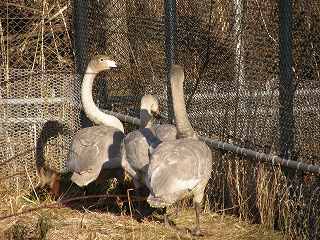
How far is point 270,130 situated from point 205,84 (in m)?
1.10

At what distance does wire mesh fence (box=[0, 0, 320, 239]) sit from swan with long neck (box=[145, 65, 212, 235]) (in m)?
0.59

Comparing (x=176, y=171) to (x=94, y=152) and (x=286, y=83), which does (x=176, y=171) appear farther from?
(x=94, y=152)

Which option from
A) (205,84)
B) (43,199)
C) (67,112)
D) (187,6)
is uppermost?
(187,6)

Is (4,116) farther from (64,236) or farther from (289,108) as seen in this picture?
(289,108)

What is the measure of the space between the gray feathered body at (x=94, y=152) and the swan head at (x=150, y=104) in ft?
1.49

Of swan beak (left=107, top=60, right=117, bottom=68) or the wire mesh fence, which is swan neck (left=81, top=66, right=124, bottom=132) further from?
the wire mesh fence

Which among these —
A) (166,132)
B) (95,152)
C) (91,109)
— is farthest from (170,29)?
(91,109)

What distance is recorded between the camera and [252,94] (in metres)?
6.84

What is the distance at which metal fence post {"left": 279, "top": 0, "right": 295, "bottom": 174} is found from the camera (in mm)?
6184

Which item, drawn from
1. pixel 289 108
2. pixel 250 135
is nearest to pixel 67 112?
pixel 250 135

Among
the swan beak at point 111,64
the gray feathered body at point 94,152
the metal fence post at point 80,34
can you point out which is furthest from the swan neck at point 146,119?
the metal fence post at point 80,34

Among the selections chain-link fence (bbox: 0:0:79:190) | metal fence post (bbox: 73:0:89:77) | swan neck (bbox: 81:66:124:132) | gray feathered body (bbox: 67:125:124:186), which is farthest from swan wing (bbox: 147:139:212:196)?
metal fence post (bbox: 73:0:89:77)

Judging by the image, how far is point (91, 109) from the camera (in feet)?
29.2

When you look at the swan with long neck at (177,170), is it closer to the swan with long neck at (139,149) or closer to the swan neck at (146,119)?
the swan with long neck at (139,149)
